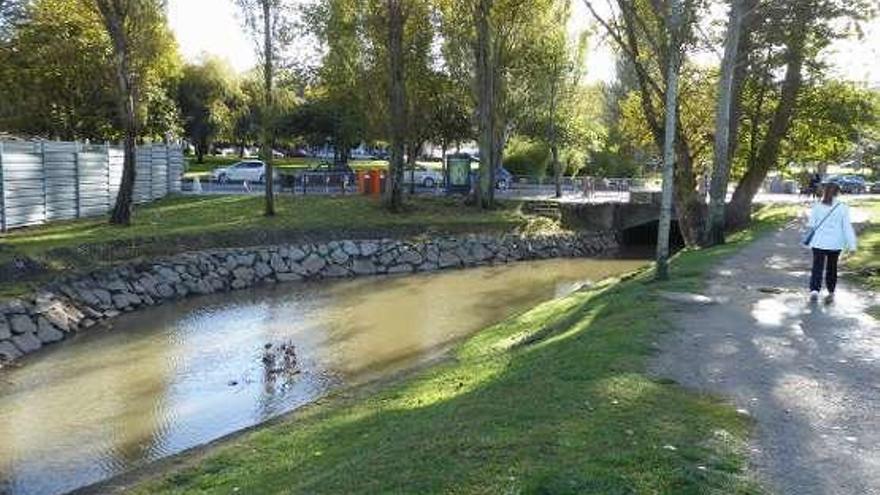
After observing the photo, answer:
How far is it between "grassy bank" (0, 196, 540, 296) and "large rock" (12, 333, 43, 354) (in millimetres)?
1385

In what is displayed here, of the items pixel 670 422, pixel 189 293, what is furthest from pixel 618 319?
pixel 189 293

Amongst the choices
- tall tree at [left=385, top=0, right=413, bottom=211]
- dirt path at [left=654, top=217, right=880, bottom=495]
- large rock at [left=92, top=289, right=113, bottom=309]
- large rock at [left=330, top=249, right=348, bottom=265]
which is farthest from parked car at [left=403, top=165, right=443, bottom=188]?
dirt path at [left=654, top=217, right=880, bottom=495]

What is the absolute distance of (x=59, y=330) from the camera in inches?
724

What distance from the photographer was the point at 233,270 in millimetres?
→ 26328

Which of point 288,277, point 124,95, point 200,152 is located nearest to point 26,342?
point 124,95

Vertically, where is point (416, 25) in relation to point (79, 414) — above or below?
above

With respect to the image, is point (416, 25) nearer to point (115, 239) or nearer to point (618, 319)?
point (115, 239)

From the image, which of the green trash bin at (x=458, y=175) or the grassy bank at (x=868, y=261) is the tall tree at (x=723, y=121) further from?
the green trash bin at (x=458, y=175)

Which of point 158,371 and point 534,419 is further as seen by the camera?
point 158,371

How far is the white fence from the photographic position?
80.6 feet

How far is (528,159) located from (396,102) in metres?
25.4

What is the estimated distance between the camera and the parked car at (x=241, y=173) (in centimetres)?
4959

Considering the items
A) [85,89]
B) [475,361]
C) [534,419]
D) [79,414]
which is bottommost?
[79,414]

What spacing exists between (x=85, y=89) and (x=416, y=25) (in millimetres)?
19011
